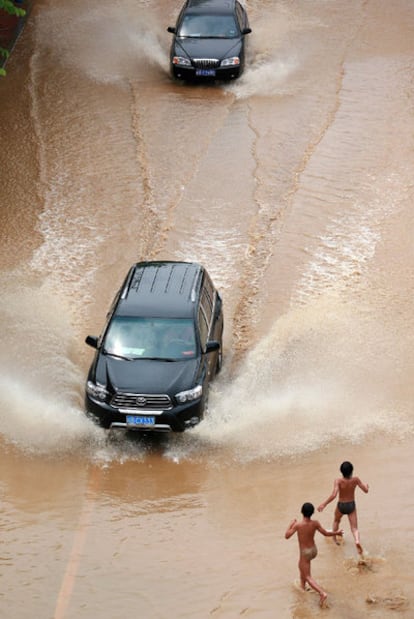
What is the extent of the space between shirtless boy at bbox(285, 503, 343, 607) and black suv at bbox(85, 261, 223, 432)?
315cm

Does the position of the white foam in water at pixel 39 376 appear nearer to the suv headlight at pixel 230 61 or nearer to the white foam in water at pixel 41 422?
the white foam in water at pixel 41 422

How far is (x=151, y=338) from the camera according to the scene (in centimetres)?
1570

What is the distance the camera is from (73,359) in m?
17.5

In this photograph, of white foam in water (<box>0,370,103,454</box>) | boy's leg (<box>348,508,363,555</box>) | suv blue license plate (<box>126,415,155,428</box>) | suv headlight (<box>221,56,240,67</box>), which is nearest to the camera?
boy's leg (<box>348,508,363,555</box>)

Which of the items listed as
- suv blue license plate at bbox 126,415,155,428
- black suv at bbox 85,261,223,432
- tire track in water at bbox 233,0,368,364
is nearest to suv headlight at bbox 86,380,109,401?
black suv at bbox 85,261,223,432

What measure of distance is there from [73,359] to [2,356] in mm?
1123

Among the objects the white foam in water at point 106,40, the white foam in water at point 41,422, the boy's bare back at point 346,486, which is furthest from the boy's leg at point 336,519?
the white foam in water at point 106,40

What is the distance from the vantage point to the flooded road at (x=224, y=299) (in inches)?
515

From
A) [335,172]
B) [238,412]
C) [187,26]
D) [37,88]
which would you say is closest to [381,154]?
[335,172]

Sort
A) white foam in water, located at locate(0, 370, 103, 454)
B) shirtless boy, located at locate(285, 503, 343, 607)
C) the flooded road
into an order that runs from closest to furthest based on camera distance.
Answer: shirtless boy, located at locate(285, 503, 343, 607) < the flooded road < white foam in water, located at locate(0, 370, 103, 454)

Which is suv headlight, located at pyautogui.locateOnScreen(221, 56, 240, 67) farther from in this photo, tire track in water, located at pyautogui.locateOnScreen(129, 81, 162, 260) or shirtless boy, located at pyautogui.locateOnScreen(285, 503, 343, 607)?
shirtless boy, located at pyautogui.locateOnScreen(285, 503, 343, 607)

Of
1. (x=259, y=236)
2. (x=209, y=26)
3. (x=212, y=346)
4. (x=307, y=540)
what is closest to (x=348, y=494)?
(x=307, y=540)

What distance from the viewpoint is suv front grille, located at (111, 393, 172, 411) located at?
48.4 feet

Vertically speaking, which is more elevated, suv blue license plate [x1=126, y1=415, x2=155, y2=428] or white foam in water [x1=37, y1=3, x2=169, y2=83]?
suv blue license plate [x1=126, y1=415, x2=155, y2=428]
